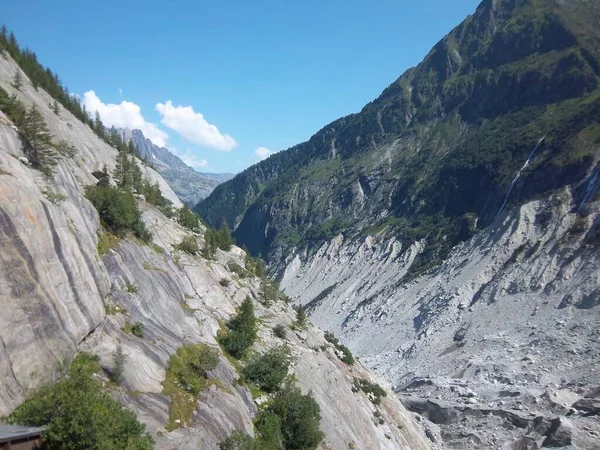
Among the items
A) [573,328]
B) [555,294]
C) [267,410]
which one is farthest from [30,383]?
[555,294]

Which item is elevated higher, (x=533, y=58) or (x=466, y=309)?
(x=533, y=58)

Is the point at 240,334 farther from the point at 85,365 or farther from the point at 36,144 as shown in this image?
the point at 36,144

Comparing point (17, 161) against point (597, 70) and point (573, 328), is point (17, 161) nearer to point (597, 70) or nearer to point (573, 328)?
point (573, 328)

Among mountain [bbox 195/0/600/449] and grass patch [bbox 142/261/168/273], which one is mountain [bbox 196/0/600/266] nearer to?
mountain [bbox 195/0/600/449]

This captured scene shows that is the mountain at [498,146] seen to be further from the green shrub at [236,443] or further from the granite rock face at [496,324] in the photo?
the green shrub at [236,443]

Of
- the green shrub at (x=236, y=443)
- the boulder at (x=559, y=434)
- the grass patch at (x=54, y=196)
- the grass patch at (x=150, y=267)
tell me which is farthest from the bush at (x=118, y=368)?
the boulder at (x=559, y=434)

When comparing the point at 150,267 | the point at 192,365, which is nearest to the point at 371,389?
the point at 192,365
